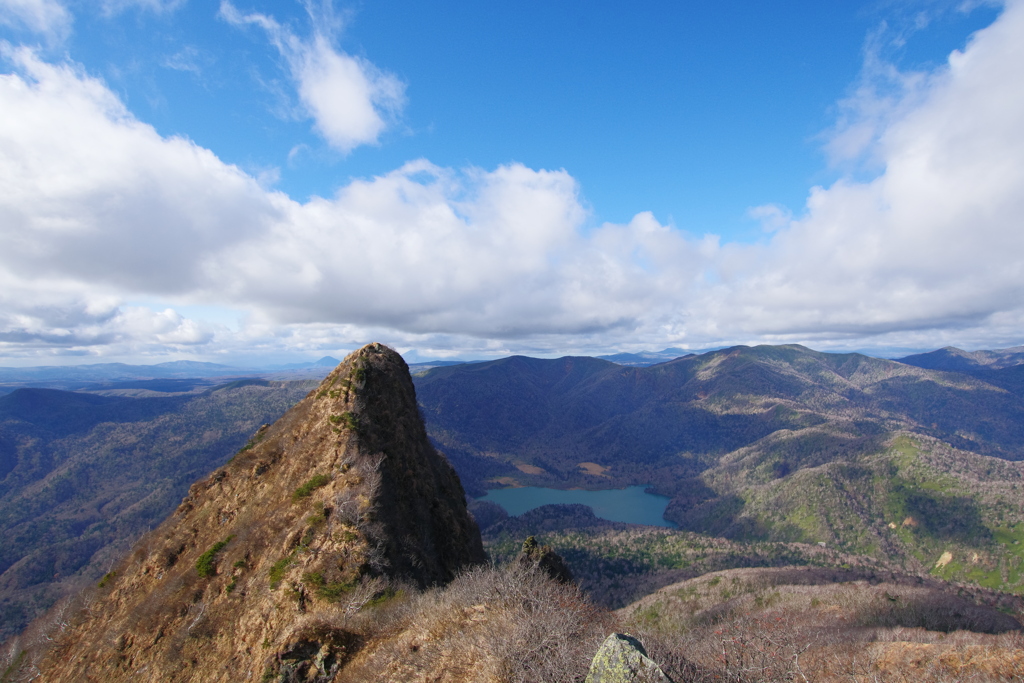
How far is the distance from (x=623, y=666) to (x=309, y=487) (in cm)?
3446

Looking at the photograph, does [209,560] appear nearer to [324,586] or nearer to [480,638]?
[324,586]

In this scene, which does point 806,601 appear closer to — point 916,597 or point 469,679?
point 916,597

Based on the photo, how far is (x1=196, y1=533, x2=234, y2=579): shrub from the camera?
35041 mm

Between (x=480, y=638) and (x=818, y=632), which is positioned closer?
(x=480, y=638)

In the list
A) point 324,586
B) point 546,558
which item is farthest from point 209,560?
point 546,558

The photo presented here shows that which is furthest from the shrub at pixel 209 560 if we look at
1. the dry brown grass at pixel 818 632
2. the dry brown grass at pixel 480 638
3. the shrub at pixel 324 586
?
the dry brown grass at pixel 818 632

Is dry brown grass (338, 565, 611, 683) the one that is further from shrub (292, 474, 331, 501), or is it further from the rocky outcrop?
the rocky outcrop

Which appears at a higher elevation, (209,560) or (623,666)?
(623,666)

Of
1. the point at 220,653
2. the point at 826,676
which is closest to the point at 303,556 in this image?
the point at 220,653

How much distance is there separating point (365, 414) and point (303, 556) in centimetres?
1698

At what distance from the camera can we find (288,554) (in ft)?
106

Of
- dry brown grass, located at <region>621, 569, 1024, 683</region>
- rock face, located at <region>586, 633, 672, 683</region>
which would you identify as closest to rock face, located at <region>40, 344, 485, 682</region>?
rock face, located at <region>586, 633, 672, 683</region>

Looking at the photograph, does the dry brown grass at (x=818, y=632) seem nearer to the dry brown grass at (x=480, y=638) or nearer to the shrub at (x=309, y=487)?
the dry brown grass at (x=480, y=638)

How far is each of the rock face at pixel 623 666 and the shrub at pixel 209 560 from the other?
36.7 metres
